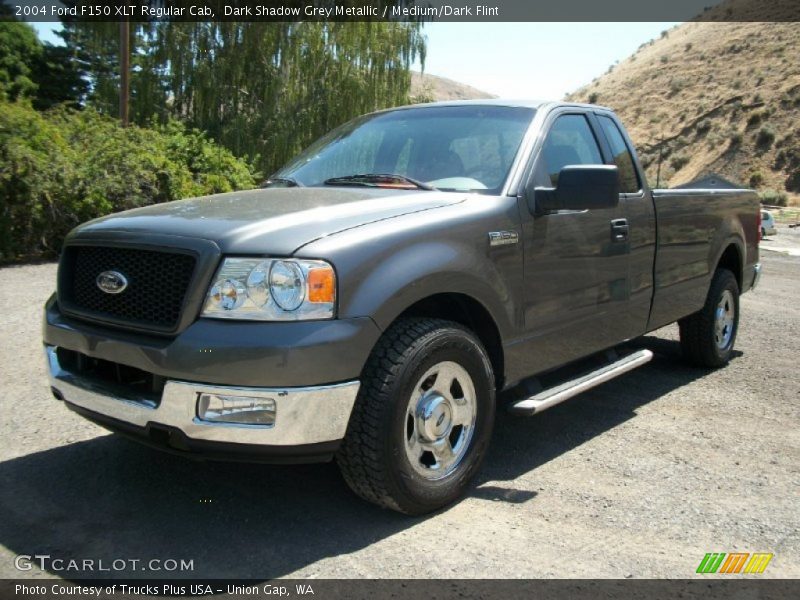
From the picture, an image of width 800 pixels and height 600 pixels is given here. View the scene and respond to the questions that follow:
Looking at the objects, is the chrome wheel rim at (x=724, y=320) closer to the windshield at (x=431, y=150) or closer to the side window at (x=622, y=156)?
the side window at (x=622, y=156)

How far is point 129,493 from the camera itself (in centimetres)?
375

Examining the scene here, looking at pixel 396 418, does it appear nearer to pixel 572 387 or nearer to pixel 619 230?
pixel 572 387

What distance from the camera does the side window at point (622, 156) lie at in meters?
5.16

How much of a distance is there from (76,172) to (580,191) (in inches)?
386

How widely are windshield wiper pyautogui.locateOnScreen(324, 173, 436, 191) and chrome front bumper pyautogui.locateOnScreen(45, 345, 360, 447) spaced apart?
1.40 meters

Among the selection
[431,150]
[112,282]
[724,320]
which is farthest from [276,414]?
[724,320]

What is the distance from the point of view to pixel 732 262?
6797 millimetres

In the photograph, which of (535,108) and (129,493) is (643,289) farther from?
(129,493)

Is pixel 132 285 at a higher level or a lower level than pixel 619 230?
lower

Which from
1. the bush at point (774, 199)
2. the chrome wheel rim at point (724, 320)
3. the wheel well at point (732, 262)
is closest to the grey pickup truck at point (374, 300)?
the chrome wheel rim at point (724, 320)

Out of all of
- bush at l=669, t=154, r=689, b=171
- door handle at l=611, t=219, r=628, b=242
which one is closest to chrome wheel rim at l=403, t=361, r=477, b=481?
door handle at l=611, t=219, r=628, b=242

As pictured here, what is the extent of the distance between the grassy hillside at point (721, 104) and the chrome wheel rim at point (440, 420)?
45.8 m

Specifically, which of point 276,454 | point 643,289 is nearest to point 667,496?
point 643,289

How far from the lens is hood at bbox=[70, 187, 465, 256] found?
3.19m
